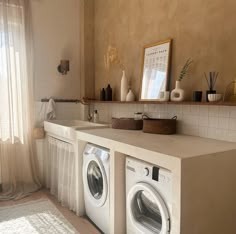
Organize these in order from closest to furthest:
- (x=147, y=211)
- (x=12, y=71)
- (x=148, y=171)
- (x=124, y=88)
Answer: (x=148, y=171) → (x=147, y=211) → (x=124, y=88) → (x=12, y=71)

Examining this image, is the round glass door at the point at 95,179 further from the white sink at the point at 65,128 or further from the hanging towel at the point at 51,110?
the hanging towel at the point at 51,110

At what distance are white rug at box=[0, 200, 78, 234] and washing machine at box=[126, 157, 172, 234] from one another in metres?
0.78

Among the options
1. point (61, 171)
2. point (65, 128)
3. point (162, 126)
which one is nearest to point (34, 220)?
point (61, 171)

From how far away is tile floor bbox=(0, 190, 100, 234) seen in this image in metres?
2.26

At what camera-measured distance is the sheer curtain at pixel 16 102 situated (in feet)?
9.74

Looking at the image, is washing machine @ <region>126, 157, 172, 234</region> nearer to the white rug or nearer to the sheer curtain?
the white rug

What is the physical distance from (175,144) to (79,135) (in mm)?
1071

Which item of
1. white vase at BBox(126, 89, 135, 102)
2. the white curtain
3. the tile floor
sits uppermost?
white vase at BBox(126, 89, 135, 102)

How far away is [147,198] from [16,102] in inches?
87.0

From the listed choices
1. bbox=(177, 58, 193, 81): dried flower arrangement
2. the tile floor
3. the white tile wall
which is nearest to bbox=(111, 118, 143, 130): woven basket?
the white tile wall

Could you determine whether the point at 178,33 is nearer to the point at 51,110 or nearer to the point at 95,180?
the point at 95,180

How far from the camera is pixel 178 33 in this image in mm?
2240

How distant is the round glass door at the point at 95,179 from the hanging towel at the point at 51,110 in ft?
4.43

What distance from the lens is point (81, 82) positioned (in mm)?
3652
